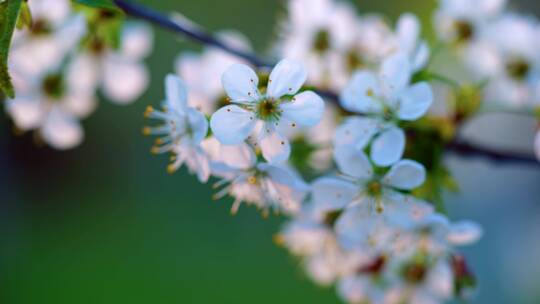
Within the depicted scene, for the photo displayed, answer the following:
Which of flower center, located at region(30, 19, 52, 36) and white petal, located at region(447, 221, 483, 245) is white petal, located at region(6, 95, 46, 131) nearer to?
flower center, located at region(30, 19, 52, 36)

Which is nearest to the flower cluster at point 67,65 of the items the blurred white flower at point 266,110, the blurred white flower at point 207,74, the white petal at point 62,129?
the white petal at point 62,129

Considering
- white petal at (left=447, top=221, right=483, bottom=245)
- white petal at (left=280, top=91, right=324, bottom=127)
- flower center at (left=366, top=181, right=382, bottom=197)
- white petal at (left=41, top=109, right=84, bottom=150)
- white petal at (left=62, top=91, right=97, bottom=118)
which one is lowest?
white petal at (left=41, top=109, right=84, bottom=150)

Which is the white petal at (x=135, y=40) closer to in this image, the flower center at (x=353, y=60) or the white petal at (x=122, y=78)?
the white petal at (x=122, y=78)

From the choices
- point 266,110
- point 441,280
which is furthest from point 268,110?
point 441,280

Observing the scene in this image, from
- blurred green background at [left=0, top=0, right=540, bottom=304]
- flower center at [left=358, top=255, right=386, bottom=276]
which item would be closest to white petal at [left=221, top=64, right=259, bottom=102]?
flower center at [left=358, top=255, right=386, bottom=276]

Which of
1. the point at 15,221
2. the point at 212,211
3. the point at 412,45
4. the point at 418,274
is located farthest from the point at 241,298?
the point at 412,45

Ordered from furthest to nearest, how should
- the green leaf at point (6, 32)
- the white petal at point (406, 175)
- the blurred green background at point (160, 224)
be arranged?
1. the blurred green background at point (160, 224)
2. the white petal at point (406, 175)
3. the green leaf at point (6, 32)

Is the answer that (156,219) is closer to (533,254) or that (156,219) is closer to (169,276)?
(169,276)
